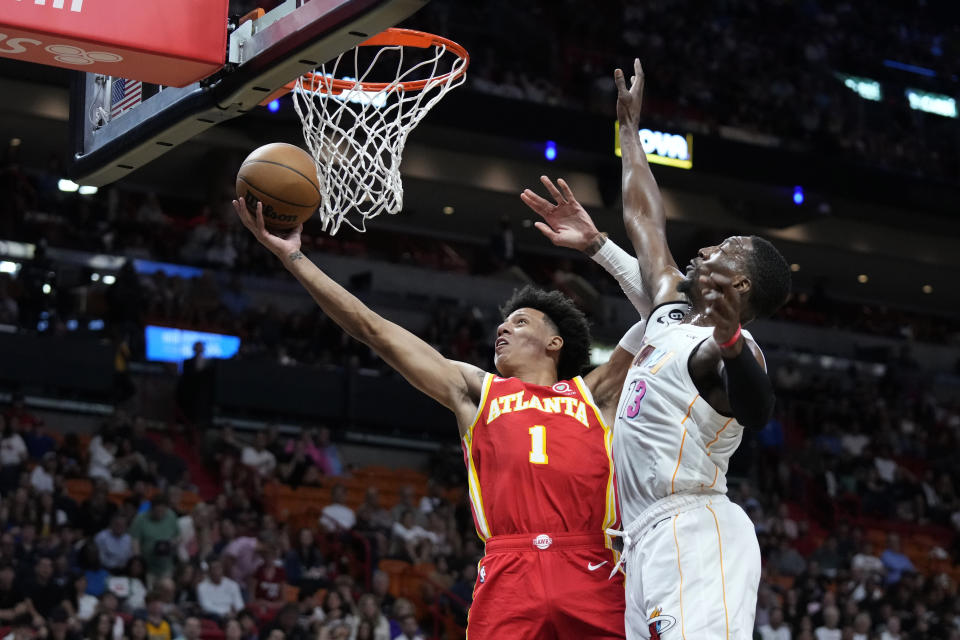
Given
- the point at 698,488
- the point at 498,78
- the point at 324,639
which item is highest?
the point at 498,78

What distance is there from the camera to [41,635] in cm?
888

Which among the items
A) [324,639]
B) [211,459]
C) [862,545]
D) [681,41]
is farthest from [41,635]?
[681,41]

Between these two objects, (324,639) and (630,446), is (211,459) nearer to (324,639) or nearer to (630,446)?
(324,639)

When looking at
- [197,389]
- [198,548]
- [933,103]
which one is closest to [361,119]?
[198,548]

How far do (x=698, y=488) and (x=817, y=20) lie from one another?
20890 millimetres

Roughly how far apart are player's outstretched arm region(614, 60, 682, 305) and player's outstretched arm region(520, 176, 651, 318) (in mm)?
57

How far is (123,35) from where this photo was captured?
4195mm

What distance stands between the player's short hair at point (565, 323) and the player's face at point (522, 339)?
30 mm

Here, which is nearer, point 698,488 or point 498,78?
point 698,488

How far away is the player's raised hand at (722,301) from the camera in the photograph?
3127 mm

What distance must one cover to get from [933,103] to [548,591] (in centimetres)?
1946

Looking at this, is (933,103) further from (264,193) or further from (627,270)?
(264,193)

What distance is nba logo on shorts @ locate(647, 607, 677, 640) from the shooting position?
11.7 ft

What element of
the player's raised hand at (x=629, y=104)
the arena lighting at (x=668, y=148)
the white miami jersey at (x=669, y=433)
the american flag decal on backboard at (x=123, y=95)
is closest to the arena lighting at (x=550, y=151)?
the arena lighting at (x=668, y=148)
